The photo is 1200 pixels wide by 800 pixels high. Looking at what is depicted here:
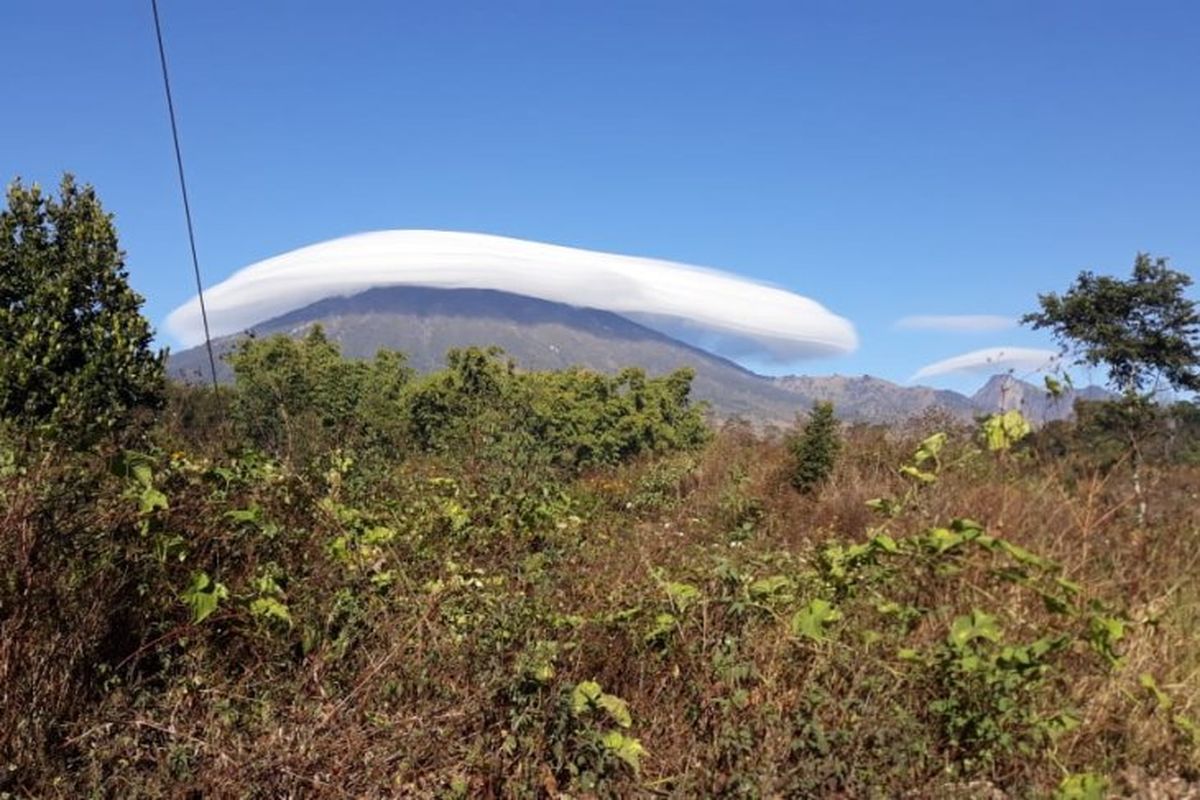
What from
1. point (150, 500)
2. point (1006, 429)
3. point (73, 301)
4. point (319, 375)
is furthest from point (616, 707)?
point (319, 375)

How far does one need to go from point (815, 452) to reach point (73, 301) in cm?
1664

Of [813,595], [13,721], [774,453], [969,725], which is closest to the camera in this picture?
[13,721]

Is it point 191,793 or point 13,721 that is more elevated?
point 13,721

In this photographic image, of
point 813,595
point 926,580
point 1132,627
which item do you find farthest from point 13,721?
point 1132,627

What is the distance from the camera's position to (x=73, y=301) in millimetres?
19156

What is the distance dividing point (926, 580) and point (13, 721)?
3330mm

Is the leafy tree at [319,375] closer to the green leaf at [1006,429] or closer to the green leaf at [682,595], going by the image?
the green leaf at [682,595]

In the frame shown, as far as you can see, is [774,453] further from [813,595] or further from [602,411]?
[602,411]

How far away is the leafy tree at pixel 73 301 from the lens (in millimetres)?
16891

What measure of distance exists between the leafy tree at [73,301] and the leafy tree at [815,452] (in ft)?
39.7

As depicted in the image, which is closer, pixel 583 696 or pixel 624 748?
pixel 624 748

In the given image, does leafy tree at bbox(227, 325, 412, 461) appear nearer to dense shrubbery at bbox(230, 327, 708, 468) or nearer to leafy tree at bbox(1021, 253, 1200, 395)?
dense shrubbery at bbox(230, 327, 708, 468)

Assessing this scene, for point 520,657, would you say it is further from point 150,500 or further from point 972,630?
point 972,630

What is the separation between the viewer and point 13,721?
103 inches
